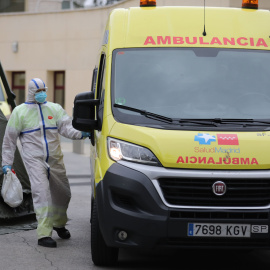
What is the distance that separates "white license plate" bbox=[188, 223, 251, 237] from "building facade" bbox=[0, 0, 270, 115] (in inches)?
976

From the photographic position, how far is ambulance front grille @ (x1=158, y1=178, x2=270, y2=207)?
6496 millimetres

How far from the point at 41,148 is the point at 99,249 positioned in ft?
5.63

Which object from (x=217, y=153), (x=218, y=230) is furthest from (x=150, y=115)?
(x=218, y=230)

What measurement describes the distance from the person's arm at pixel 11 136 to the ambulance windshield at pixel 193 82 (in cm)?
157

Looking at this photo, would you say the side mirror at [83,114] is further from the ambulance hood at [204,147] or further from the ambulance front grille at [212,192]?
the ambulance front grille at [212,192]

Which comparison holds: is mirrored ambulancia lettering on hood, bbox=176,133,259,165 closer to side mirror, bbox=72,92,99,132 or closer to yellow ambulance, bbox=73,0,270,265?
yellow ambulance, bbox=73,0,270,265

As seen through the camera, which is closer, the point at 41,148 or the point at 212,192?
the point at 212,192

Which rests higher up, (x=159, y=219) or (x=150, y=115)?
(x=150, y=115)

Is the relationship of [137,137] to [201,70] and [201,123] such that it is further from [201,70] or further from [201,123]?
[201,70]

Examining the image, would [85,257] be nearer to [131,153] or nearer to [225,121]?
[131,153]

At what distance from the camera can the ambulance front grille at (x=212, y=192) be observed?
6496 mm

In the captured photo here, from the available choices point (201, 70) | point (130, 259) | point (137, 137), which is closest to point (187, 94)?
point (201, 70)

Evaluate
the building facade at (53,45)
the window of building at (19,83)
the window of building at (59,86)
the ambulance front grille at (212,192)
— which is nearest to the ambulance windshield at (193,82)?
the ambulance front grille at (212,192)

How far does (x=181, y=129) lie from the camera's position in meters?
6.75
